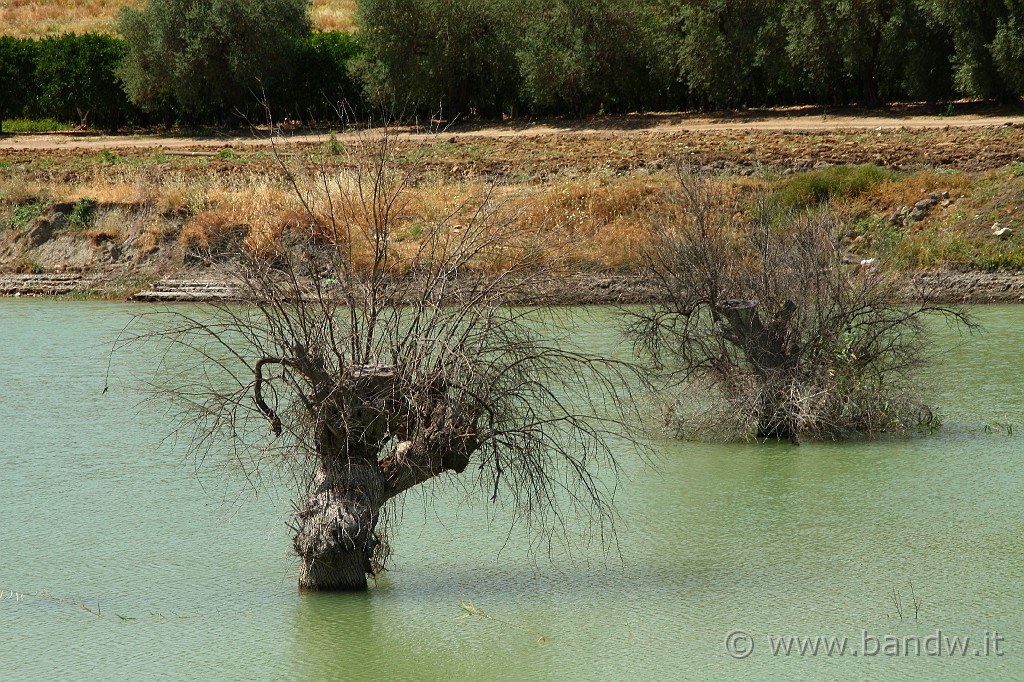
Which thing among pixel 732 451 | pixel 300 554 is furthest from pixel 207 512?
pixel 732 451

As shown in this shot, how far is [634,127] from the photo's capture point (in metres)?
37.4

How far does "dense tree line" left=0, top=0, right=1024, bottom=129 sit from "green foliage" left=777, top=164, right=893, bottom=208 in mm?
8829

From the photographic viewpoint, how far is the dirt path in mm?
33281

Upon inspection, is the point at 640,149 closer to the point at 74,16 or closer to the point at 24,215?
the point at 24,215

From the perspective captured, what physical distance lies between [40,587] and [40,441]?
192 inches

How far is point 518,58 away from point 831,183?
53.4ft

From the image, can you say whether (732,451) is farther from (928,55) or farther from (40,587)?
(928,55)

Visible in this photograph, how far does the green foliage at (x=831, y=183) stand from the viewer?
26.0 metres

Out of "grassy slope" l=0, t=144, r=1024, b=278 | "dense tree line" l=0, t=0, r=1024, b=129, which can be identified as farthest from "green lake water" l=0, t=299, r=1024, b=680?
"dense tree line" l=0, t=0, r=1024, b=129

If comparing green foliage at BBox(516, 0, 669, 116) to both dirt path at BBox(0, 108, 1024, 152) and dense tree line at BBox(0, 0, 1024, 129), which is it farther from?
dirt path at BBox(0, 108, 1024, 152)

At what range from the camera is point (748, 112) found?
126 ft

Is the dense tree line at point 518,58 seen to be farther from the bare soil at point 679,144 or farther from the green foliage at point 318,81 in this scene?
the bare soil at point 679,144

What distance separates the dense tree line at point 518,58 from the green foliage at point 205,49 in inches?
2.2

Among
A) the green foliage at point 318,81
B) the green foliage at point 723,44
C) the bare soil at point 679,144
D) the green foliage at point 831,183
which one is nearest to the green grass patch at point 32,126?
the bare soil at point 679,144
